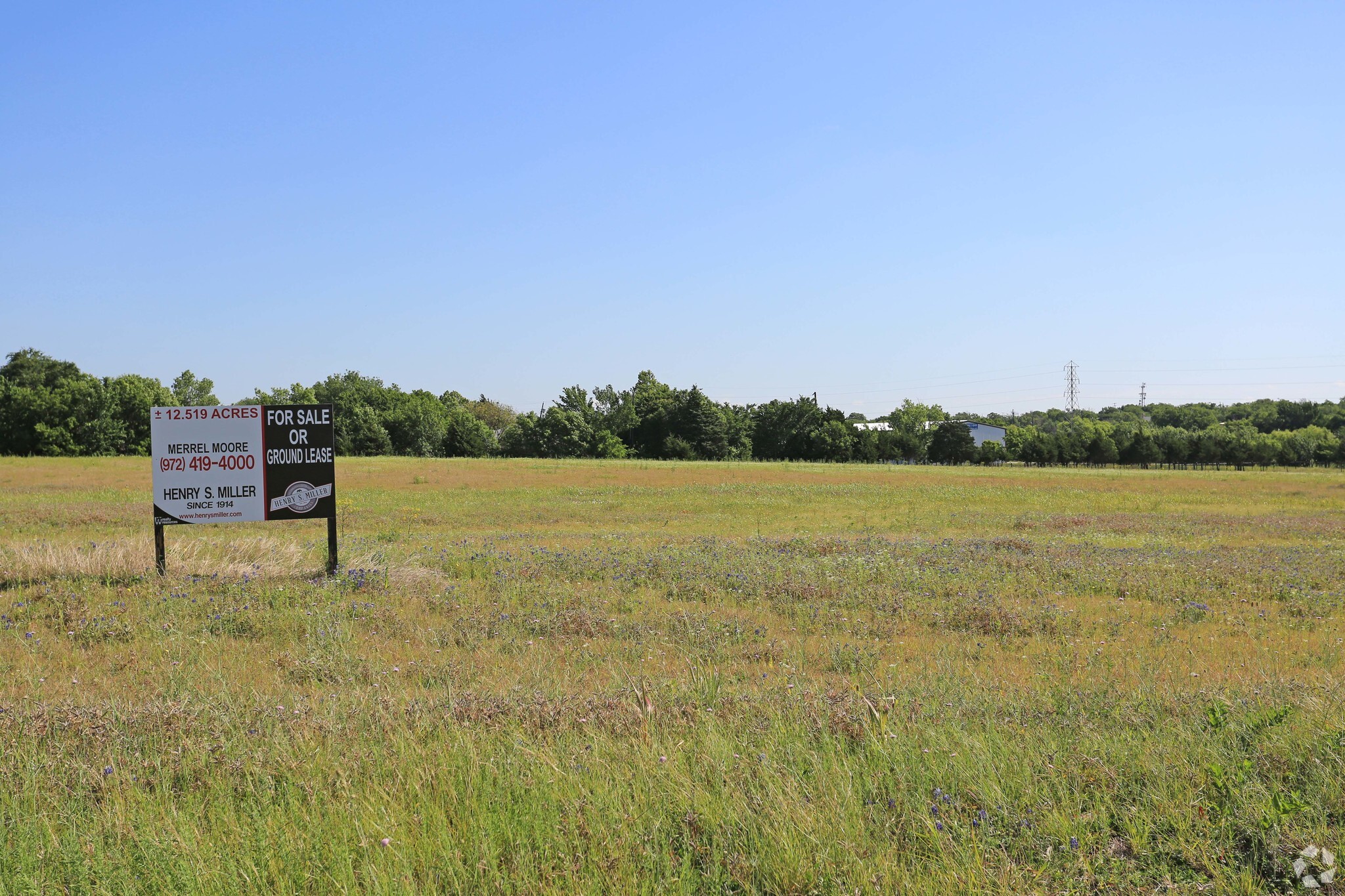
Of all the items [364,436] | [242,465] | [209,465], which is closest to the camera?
[209,465]

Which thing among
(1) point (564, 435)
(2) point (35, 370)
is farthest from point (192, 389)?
(1) point (564, 435)

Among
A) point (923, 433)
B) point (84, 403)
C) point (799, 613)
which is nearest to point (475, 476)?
point (799, 613)

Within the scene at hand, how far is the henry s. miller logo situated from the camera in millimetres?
11898

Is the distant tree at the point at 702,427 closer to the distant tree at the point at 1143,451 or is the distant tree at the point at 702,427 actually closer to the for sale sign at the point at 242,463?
the distant tree at the point at 1143,451

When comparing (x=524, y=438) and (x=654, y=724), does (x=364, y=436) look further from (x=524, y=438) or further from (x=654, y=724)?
(x=654, y=724)

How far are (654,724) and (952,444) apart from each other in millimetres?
129549

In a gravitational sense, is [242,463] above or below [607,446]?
above

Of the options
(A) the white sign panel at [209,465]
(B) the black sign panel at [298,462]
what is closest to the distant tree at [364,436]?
(B) the black sign panel at [298,462]

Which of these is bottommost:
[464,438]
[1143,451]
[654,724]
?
[1143,451]

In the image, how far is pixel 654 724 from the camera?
5027mm

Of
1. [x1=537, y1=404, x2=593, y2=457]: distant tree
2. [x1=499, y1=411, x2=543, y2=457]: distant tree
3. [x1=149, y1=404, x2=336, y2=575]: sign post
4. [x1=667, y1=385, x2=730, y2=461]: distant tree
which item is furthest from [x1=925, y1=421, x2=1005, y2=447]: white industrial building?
[x1=149, y1=404, x2=336, y2=575]: sign post

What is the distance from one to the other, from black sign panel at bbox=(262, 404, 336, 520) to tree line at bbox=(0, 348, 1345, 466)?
98396mm

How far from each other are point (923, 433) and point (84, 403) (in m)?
124

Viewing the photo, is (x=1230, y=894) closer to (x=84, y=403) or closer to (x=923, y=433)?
(x=84, y=403)
